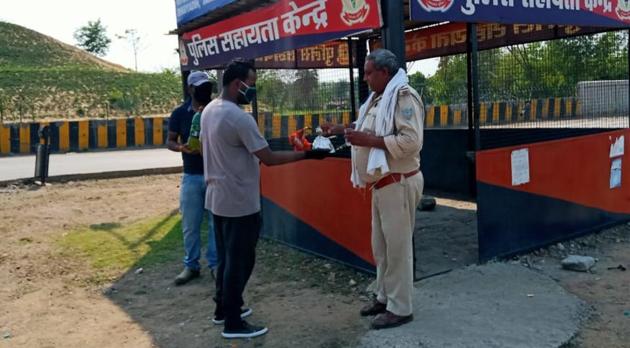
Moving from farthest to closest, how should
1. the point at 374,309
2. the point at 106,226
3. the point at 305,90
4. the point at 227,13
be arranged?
the point at 106,226
the point at 227,13
the point at 305,90
the point at 374,309

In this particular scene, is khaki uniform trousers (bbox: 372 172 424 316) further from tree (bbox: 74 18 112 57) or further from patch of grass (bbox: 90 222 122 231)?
tree (bbox: 74 18 112 57)

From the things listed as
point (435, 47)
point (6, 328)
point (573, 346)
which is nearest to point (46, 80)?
point (435, 47)

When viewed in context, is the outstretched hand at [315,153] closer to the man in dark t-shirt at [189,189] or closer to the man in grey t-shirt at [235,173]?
the man in grey t-shirt at [235,173]

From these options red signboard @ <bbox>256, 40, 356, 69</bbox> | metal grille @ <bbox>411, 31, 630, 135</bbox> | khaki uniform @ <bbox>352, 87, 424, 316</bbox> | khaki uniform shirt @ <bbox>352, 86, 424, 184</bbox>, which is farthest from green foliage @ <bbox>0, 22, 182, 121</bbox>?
khaki uniform shirt @ <bbox>352, 86, 424, 184</bbox>

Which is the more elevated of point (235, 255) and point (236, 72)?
point (236, 72)

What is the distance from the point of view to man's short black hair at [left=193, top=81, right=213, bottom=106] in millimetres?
5238

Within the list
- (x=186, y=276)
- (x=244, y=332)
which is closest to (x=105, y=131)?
(x=186, y=276)

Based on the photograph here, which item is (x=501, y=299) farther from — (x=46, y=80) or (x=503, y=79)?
(x=46, y=80)

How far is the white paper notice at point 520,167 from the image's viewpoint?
5.66 meters

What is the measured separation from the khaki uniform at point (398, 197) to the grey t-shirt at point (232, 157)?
74 cm

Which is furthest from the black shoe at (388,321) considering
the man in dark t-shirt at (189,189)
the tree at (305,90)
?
the tree at (305,90)

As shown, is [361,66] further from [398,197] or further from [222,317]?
[222,317]

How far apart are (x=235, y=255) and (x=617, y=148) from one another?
16.5ft

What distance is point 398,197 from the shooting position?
3.99 meters
